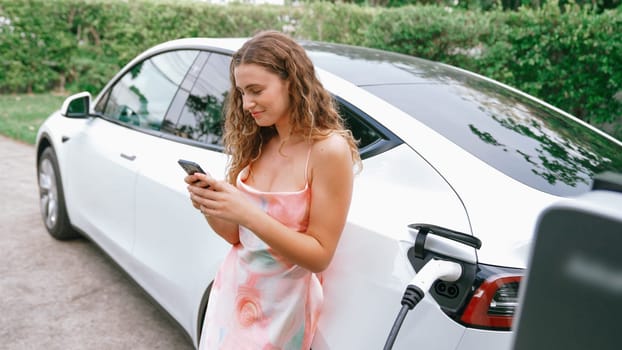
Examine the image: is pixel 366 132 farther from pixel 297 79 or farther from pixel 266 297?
pixel 266 297

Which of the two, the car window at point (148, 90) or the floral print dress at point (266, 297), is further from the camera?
the car window at point (148, 90)

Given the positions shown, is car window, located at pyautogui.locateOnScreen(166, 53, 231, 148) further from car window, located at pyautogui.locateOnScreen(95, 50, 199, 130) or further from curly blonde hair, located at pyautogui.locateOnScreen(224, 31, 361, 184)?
curly blonde hair, located at pyautogui.locateOnScreen(224, 31, 361, 184)

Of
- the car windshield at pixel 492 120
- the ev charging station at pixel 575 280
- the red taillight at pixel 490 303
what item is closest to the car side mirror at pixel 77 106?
the car windshield at pixel 492 120

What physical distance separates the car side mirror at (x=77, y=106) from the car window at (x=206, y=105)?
3.60ft

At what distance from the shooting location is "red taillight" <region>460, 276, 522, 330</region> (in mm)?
1512

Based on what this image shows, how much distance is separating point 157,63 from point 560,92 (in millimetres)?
4587

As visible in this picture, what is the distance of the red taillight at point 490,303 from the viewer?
1.51 metres

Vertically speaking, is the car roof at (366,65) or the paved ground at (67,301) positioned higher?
the car roof at (366,65)

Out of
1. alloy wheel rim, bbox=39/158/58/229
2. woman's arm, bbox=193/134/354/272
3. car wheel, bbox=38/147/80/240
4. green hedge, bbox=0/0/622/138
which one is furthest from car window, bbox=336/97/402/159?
green hedge, bbox=0/0/622/138

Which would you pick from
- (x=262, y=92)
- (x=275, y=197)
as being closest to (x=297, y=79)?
(x=262, y=92)

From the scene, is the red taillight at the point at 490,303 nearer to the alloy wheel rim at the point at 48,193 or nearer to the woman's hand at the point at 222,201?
the woman's hand at the point at 222,201

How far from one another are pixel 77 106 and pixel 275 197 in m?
2.74

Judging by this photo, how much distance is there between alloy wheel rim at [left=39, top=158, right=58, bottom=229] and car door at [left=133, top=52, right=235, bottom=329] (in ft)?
5.37

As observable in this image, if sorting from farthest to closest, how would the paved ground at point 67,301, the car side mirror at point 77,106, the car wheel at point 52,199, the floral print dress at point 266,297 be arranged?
1. the car wheel at point 52,199
2. the car side mirror at point 77,106
3. the paved ground at point 67,301
4. the floral print dress at point 266,297
